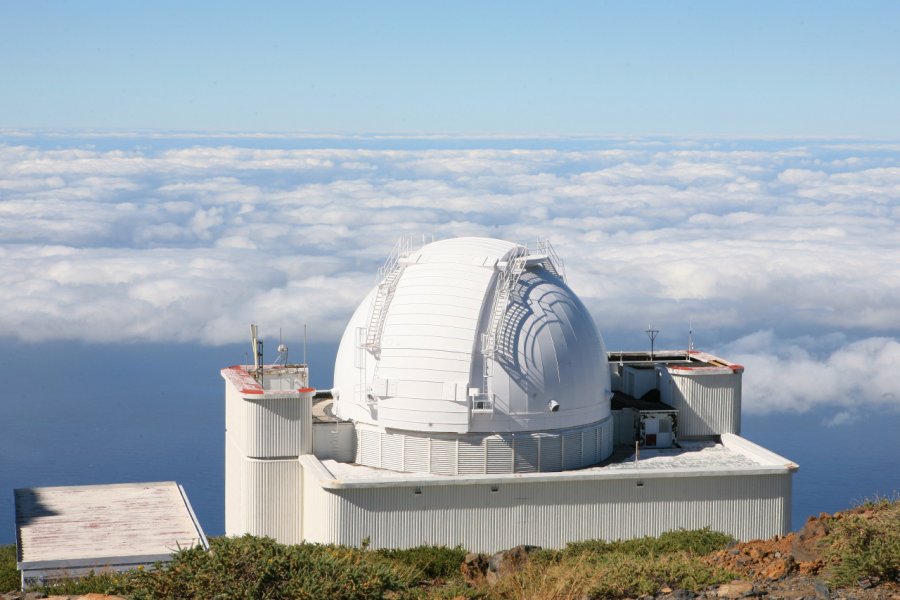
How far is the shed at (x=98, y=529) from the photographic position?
102 feet

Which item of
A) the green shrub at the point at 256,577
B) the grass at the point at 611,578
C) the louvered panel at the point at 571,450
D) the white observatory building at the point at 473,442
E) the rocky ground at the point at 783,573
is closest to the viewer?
the green shrub at the point at 256,577

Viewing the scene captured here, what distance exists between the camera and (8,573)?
35625 millimetres

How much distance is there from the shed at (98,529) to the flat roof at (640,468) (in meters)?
4.34

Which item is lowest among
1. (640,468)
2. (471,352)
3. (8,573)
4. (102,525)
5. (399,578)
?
(8,573)

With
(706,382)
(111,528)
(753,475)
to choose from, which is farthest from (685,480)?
(111,528)

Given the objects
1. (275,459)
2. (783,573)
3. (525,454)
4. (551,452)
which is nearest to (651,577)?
(783,573)

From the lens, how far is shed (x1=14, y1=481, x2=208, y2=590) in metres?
31.0

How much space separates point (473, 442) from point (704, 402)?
368 inches

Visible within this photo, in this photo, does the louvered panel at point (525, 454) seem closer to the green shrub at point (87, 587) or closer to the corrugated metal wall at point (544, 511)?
the corrugated metal wall at point (544, 511)

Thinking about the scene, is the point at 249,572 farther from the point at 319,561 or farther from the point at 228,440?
the point at 228,440

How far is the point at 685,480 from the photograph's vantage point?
34062 millimetres

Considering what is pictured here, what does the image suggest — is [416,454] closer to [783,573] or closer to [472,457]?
[472,457]

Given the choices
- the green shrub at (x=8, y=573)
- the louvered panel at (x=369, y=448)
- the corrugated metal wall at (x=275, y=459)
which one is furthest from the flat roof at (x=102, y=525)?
the louvered panel at (x=369, y=448)

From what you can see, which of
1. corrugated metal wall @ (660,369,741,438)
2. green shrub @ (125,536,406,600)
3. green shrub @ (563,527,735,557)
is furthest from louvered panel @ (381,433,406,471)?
green shrub @ (125,536,406,600)
